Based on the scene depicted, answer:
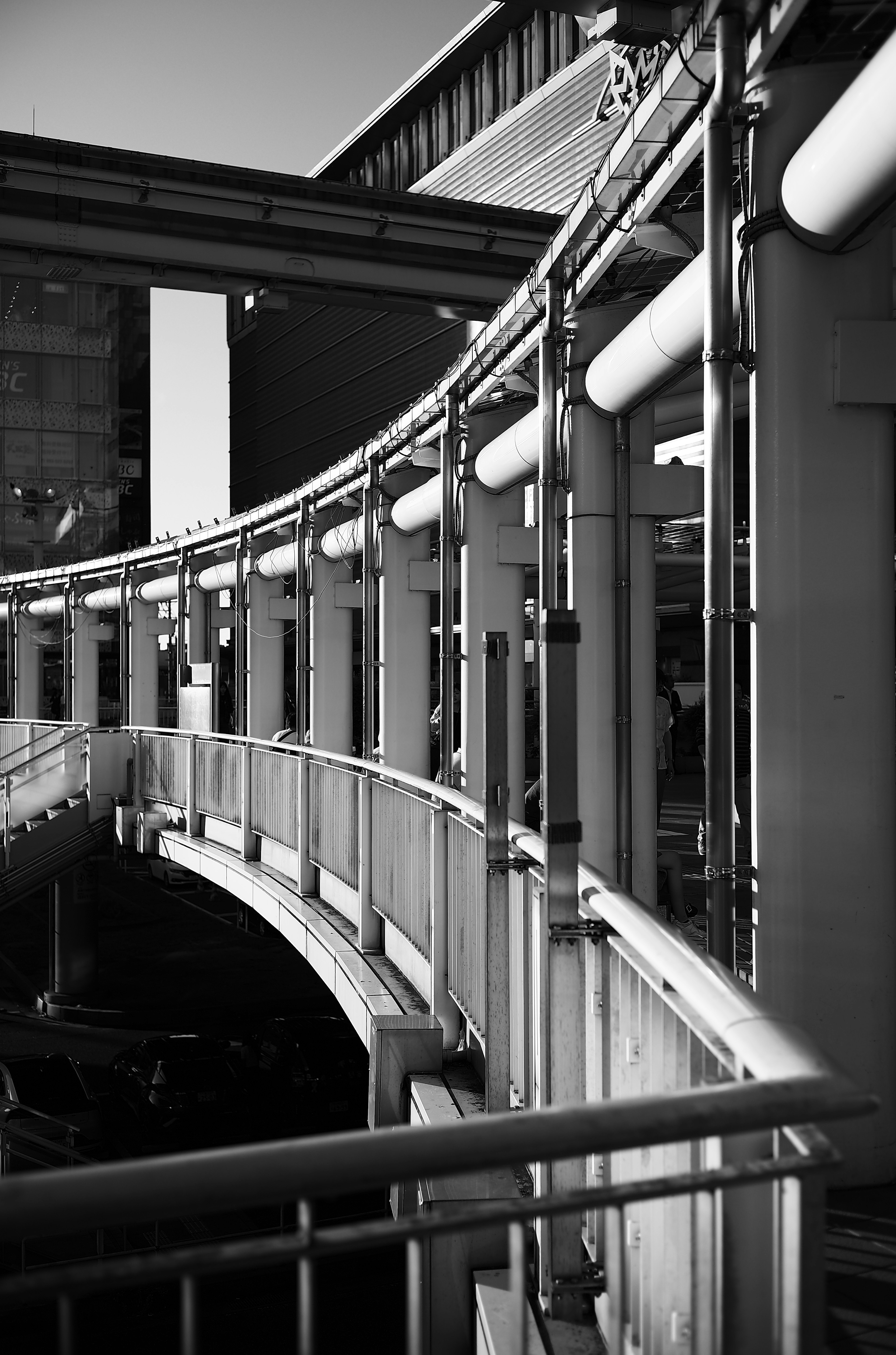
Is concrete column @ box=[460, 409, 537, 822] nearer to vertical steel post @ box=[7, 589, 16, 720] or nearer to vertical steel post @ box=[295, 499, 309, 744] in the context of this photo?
vertical steel post @ box=[295, 499, 309, 744]

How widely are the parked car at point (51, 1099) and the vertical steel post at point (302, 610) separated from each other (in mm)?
5365

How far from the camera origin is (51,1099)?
1487 centimetres

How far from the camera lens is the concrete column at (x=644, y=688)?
7.17 meters

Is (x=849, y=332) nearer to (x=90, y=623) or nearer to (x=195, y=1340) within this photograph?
(x=195, y=1340)

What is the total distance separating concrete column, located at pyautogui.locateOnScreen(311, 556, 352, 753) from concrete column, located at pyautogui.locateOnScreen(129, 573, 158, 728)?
30.7 ft

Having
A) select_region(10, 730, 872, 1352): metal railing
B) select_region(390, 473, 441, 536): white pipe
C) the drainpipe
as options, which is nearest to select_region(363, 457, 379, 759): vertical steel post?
select_region(390, 473, 441, 536): white pipe

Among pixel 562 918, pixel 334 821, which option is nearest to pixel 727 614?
pixel 562 918

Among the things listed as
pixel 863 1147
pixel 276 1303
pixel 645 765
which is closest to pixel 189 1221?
pixel 276 1303

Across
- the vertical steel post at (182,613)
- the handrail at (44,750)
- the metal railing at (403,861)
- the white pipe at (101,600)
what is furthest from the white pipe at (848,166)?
the white pipe at (101,600)

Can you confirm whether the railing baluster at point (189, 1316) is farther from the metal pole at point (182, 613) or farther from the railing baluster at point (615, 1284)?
the metal pole at point (182, 613)

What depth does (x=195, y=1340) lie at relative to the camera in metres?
1.73

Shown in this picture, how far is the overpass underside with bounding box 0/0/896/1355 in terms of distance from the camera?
1.90 metres

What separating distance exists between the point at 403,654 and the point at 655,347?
6.95 m

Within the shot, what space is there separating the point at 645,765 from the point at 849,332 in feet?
11.9
